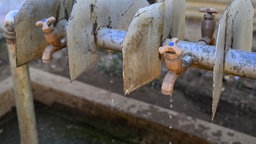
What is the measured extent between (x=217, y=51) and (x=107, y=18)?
2.46 ft

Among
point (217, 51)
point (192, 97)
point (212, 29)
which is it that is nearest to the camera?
point (217, 51)

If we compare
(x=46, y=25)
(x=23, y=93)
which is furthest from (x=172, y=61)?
(x=23, y=93)

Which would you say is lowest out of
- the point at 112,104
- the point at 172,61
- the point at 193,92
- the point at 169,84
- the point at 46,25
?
the point at 193,92

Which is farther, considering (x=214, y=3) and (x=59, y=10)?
(x=214, y=3)

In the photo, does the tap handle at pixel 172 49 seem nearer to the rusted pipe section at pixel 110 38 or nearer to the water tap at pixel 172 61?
the water tap at pixel 172 61

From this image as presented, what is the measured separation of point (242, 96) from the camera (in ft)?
13.7

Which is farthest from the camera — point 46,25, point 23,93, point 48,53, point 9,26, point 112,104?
point 112,104

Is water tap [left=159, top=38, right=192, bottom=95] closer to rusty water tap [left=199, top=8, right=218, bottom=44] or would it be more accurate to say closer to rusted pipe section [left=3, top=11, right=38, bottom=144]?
rusty water tap [left=199, top=8, right=218, bottom=44]

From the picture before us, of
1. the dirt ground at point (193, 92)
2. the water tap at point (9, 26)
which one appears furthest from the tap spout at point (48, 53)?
the dirt ground at point (193, 92)

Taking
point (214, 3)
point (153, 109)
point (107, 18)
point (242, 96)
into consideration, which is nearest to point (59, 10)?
point (107, 18)

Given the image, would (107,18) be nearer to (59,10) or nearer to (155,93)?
(59,10)

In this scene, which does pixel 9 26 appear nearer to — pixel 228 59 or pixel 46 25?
pixel 46 25

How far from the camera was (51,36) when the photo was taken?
1.92 m

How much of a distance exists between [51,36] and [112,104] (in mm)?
1571
